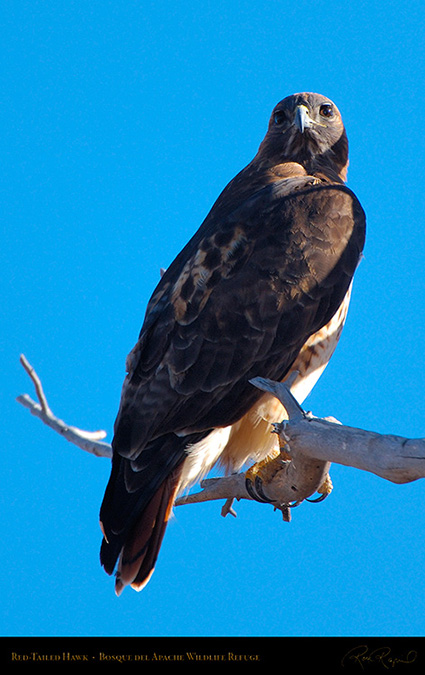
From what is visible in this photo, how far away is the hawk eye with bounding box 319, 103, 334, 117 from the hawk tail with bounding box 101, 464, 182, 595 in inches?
88.6

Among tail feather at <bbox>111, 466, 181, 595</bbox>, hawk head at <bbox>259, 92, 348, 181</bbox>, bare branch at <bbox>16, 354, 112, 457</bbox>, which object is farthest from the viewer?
hawk head at <bbox>259, 92, 348, 181</bbox>

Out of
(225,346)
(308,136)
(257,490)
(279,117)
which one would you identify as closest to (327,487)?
(257,490)

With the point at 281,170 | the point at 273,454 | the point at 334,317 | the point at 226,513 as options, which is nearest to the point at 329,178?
the point at 281,170

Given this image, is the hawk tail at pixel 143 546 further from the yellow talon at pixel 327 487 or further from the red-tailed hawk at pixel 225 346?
the yellow talon at pixel 327 487

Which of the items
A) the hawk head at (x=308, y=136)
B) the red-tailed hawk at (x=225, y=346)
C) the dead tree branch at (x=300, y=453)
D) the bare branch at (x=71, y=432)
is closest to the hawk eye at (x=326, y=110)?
the hawk head at (x=308, y=136)

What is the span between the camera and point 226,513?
444 centimetres

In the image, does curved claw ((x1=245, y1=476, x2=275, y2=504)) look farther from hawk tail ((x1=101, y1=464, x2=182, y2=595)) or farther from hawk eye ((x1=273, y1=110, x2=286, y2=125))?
hawk eye ((x1=273, y1=110, x2=286, y2=125))

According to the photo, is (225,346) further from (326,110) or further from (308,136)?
(326,110)

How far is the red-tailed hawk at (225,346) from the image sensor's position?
369 cm

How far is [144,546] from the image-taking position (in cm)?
368

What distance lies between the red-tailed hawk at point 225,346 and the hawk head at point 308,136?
22.3 inches

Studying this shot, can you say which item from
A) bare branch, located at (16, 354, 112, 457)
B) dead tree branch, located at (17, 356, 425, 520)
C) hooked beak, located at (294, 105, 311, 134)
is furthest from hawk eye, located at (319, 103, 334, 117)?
bare branch, located at (16, 354, 112, 457)

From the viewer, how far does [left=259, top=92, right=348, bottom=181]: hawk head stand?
15.4 ft
